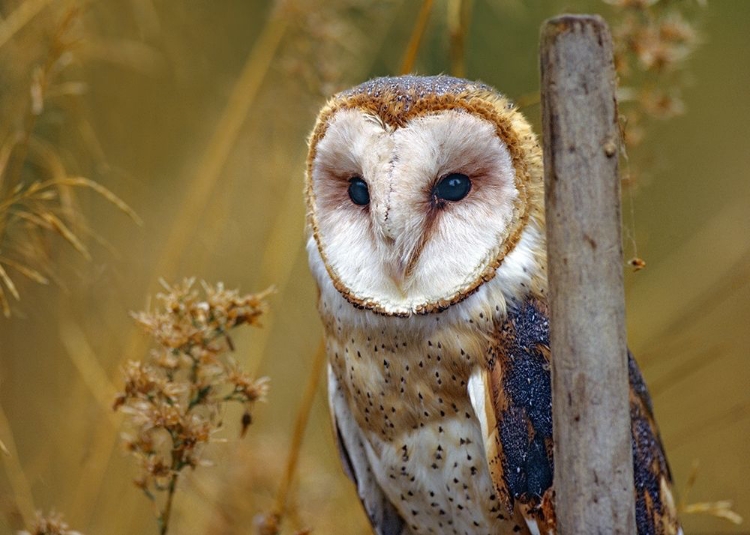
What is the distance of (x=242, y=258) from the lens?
7.22ft

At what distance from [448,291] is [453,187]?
0.12 meters

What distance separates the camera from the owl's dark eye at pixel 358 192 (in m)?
1.09

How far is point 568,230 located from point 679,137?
7.26ft

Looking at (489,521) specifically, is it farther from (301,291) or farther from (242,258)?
(242,258)

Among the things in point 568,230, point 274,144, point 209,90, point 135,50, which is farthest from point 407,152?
point 209,90

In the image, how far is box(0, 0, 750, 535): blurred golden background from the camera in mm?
1527

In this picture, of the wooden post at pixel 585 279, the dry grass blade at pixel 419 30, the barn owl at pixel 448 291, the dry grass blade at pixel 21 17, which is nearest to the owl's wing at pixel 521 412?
the barn owl at pixel 448 291

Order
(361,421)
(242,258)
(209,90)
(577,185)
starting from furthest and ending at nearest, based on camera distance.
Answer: (209,90) < (242,258) < (361,421) < (577,185)

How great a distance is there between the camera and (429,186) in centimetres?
103

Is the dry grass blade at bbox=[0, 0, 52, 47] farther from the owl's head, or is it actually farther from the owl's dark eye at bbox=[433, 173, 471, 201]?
the owl's dark eye at bbox=[433, 173, 471, 201]

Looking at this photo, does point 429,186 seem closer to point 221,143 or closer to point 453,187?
point 453,187

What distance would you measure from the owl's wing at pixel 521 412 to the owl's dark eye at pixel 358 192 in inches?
8.4

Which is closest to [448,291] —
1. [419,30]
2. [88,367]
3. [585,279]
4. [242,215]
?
[585,279]

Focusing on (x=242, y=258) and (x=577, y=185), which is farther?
(x=242, y=258)
